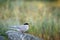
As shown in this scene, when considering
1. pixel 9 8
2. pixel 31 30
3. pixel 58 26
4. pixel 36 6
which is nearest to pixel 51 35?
pixel 58 26

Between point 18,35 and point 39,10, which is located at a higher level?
point 39,10

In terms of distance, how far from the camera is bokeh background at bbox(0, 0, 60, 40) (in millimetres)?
1445

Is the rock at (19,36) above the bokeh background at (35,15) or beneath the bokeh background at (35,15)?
beneath

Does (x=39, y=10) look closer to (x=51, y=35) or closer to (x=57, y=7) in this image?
(x=57, y=7)

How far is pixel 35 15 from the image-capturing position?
4.81ft

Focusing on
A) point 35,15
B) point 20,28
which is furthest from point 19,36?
point 35,15

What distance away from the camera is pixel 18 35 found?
4.71ft

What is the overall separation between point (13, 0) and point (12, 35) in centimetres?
42

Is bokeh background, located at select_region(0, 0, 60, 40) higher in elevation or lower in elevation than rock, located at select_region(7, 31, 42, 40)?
higher

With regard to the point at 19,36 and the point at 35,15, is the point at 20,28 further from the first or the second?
the point at 35,15

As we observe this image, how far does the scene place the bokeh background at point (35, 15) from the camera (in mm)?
1445

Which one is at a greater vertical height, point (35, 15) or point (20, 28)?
point (35, 15)

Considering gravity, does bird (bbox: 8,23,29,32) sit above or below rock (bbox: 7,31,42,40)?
above

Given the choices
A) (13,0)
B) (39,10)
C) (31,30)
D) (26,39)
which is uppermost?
(13,0)
